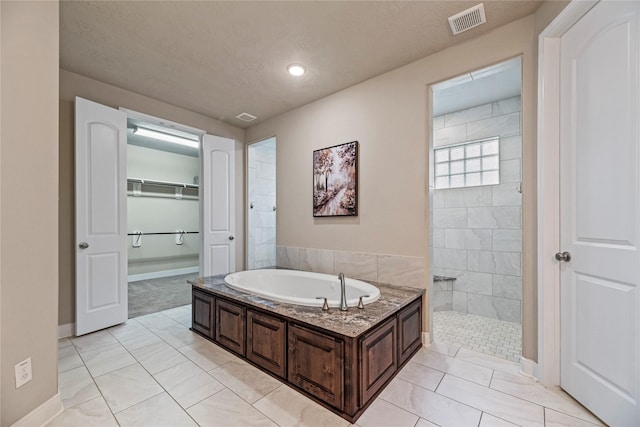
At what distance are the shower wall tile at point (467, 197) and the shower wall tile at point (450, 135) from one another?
66 centimetres

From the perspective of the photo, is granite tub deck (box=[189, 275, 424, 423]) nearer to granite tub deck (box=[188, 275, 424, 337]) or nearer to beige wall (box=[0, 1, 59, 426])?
granite tub deck (box=[188, 275, 424, 337])

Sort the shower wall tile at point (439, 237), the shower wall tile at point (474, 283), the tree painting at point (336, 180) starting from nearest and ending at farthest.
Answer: the tree painting at point (336, 180), the shower wall tile at point (474, 283), the shower wall tile at point (439, 237)

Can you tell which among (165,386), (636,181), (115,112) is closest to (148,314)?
(165,386)

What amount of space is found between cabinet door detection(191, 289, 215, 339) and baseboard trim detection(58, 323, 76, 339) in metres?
1.12

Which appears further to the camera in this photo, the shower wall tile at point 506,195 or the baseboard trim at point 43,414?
the shower wall tile at point 506,195

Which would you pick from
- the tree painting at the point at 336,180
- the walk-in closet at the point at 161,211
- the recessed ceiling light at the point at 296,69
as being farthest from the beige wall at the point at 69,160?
the tree painting at the point at 336,180

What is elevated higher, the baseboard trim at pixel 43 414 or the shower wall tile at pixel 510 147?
the shower wall tile at pixel 510 147

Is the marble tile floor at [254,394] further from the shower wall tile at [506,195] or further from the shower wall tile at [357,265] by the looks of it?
the shower wall tile at [506,195]

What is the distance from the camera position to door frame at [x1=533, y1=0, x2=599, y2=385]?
71.0 inches

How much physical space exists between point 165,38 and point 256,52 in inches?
28.0

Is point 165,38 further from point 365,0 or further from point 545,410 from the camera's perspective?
point 545,410

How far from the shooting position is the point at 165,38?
2.20 m

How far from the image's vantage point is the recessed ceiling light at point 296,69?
2619 millimetres

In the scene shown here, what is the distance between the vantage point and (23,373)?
139 centimetres
